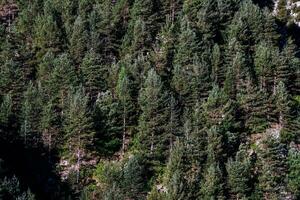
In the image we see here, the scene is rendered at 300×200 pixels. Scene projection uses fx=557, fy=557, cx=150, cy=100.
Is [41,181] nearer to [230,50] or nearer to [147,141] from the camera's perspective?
[147,141]

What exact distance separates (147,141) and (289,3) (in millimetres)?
60546

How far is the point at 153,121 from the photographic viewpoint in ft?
225

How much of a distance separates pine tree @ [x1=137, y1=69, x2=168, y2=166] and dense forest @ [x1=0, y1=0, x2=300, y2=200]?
138 mm

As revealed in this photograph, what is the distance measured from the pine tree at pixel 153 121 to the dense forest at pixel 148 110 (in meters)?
0.14

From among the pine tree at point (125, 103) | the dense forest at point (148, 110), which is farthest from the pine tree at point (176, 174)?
the pine tree at point (125, 103)

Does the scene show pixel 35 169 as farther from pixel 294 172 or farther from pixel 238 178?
pixel 294 172

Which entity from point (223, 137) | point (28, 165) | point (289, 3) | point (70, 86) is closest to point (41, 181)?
point (28, 165)

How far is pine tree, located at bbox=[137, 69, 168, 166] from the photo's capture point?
67812 millimetres

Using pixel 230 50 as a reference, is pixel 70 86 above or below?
below

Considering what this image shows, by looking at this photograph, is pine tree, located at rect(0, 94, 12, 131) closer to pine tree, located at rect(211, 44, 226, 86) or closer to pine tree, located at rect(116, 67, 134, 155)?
pine tree, located at rect(116, 67, 134, 155)

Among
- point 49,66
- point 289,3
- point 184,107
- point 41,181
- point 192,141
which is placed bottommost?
point 41,181

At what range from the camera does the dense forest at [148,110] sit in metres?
63.4

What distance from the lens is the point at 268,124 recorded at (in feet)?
233

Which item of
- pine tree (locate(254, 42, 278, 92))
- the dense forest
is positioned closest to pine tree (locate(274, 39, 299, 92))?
the dense forest
